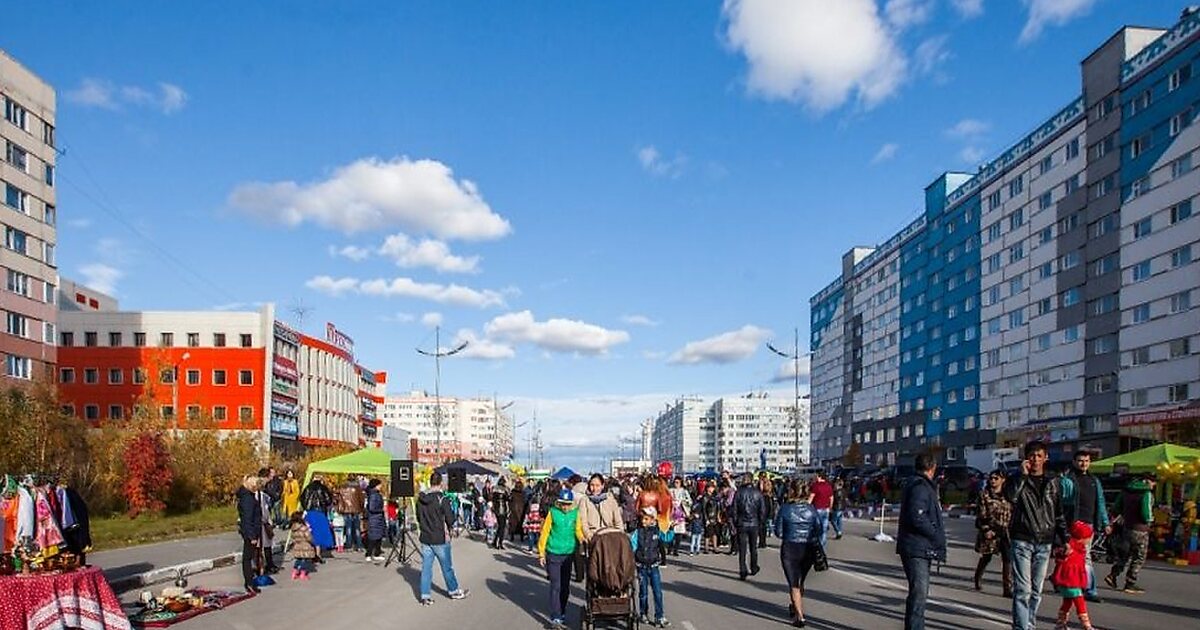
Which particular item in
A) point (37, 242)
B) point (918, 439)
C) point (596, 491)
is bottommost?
point (918, 439)

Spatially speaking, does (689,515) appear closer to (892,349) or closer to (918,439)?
(918,439)

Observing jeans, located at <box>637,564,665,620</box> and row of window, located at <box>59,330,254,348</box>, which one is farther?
row of window, located at <box>59,330,254,348</box>

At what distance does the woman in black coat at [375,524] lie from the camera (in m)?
21.6

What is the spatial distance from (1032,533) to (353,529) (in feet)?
61.9

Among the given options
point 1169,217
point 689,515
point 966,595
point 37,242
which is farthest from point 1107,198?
point 37,242

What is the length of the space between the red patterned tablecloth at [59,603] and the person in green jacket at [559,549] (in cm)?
470

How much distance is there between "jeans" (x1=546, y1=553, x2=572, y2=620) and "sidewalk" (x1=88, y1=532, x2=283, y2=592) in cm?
807

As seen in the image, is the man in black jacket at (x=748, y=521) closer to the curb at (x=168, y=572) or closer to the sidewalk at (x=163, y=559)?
the curb at (x=168, y=572)

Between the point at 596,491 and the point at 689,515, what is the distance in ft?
39.0

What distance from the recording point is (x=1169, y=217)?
52.9 meters

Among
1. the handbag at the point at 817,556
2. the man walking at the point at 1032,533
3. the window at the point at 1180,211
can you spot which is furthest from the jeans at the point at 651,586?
the window at the point at 1180,211

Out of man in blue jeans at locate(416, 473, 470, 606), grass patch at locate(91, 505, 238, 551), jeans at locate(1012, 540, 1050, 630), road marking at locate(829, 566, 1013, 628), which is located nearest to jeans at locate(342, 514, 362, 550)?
grass patch at locate(91, 505, 238, 551)

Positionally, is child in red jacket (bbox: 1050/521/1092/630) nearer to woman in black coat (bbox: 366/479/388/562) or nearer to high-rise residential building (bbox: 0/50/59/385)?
woman in black coat (bbox: 366/479/388/562)

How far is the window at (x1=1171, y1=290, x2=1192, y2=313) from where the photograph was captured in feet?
169
